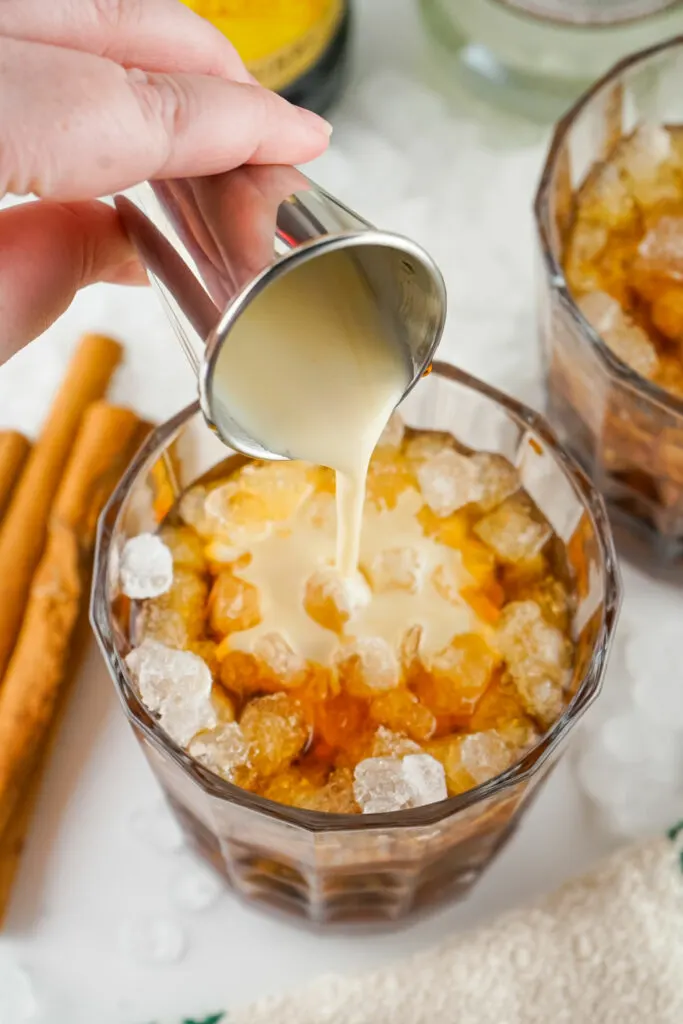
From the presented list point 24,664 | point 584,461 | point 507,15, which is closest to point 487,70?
point 507,15

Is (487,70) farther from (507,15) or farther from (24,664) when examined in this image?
(24,664)

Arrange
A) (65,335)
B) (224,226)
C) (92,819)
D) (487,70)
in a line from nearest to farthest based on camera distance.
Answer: (224,226), (92,819), (65,335), (487,70)

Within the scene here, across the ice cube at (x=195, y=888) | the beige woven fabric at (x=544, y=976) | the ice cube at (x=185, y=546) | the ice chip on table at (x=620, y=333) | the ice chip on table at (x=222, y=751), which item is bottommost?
the ice cube at (x=195, y=888)

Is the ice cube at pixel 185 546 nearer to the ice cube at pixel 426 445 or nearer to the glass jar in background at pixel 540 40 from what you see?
the ice cube at pixel 426 445

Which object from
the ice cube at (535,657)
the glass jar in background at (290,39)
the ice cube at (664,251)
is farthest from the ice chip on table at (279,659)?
the glass jar in background at (290,39)

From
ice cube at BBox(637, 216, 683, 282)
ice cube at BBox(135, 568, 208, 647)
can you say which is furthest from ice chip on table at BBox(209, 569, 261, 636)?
ice cube at BBox(637, 216, 683, 282)

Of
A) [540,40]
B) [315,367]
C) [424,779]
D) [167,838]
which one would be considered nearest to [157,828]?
[167,838]

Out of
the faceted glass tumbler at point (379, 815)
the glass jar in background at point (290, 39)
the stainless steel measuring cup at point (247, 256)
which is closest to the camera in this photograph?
the stainless steel measuring cup at point (247, 256)

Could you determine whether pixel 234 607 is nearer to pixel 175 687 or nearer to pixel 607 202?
pixel 175 687
